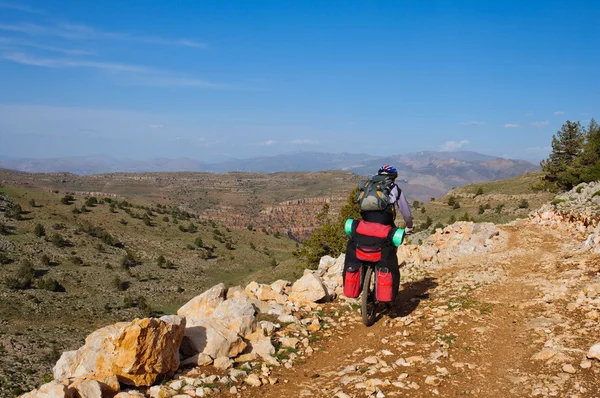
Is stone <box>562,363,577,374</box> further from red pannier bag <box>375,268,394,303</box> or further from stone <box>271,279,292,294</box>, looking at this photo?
stone <box>271,279,292,294</box>

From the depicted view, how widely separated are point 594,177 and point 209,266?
59367 millimetres

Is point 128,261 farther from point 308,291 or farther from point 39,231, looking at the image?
point 308,291

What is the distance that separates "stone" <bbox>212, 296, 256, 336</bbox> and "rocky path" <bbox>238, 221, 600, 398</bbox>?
49.7 inches

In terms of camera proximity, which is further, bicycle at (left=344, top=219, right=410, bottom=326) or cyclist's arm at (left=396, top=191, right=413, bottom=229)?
cyclist's arm at (left=396, top=191, right=413, bottom=229)

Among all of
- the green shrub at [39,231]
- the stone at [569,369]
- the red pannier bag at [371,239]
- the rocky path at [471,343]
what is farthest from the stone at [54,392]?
the green shrub at [39,231]

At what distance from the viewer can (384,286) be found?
7621 mm

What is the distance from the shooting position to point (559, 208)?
66.8 feet

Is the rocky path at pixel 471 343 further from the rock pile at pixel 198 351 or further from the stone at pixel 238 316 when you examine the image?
the stone at pixel 238 316

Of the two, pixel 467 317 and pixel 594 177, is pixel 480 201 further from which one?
pixel 467 317

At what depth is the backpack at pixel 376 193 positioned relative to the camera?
7.62 meters

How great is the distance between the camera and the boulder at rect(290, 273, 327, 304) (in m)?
9.95

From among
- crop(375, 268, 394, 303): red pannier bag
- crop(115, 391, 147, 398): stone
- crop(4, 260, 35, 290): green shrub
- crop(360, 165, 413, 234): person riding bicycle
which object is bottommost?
crop(4, 260, 35, 290): green shrub

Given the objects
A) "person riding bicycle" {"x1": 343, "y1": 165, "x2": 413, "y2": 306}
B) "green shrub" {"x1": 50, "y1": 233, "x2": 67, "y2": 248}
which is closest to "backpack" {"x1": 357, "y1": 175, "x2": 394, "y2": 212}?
"person riding bicycle" {"x1": 343, "y1": 165, "x2": 413, "y2": 306}

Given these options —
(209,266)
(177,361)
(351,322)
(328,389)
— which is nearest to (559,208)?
(351,322)
